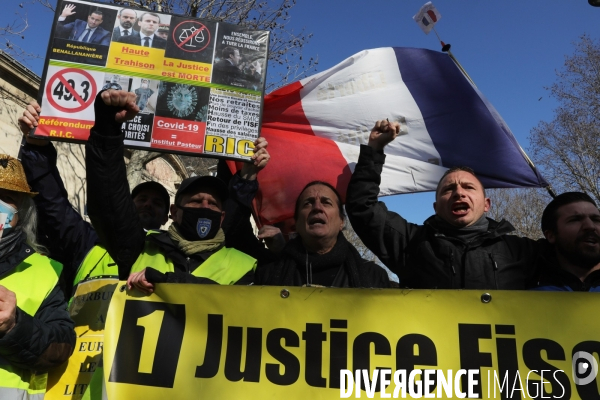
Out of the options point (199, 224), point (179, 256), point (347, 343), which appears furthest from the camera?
point (199, 224)

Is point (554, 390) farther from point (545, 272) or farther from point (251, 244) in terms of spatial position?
point (251, 244)

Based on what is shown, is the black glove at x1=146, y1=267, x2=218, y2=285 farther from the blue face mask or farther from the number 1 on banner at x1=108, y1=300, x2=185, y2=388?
the blue face mask

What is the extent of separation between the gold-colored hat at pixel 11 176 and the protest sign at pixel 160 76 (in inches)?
23.6

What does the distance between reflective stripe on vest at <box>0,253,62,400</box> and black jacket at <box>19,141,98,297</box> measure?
476mm

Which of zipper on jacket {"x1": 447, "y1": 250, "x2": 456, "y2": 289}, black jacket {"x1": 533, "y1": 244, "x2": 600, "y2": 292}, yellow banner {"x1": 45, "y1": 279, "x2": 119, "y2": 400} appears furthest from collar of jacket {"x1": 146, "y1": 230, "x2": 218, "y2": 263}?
black jacket {"x1": 533, "y1": 244, "x2": 600, "y2": 292}

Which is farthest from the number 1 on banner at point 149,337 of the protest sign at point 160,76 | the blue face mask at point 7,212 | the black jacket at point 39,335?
the protest sign at point 160,76

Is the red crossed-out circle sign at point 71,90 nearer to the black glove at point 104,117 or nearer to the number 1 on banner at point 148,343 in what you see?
the black glove at point 104,117

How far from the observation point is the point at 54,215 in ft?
9.56

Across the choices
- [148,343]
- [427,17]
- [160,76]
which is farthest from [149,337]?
[427,17]

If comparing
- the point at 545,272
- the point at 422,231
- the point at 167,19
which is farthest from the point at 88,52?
the point at 545,272

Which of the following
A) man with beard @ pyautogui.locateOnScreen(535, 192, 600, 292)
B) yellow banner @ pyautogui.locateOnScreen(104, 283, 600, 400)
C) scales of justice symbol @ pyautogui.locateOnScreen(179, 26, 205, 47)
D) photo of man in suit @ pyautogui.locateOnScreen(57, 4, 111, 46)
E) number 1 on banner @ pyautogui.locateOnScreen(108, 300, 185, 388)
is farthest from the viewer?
scales of justice symbol @ pyautogui.locateOnScreen(179, 26, 205, 47)

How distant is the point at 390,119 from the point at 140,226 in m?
2.56

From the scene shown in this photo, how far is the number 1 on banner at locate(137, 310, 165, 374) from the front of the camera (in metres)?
2.26

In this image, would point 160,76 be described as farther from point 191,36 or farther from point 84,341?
point 84,341
